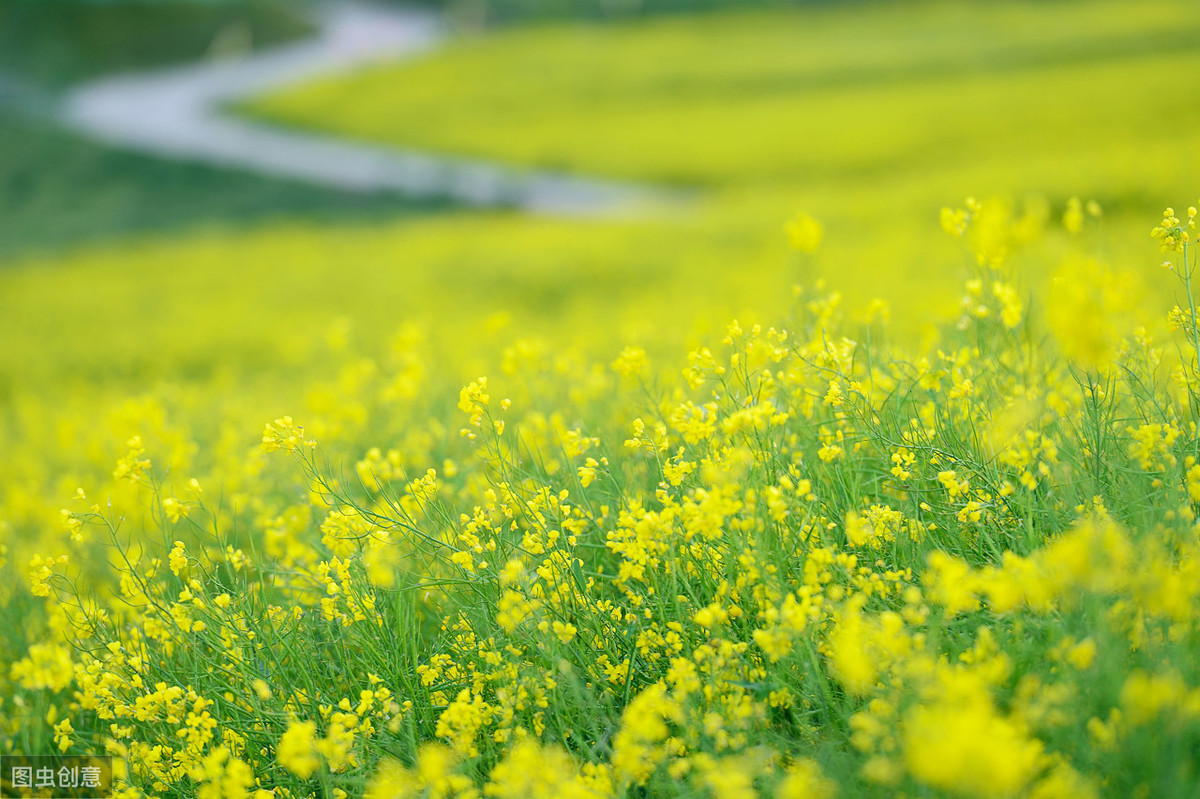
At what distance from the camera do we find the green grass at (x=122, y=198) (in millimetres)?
22766

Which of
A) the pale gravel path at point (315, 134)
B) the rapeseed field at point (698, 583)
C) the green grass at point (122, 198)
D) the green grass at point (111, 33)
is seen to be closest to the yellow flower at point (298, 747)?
the rapeseed field at point (698, 583)

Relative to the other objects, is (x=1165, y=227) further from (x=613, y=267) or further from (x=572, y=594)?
(x=613, y=267)

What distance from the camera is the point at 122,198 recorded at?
81.9ft

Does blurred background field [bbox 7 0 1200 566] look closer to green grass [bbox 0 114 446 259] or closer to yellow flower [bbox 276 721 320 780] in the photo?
green grass [bbox 0 114 446 259]

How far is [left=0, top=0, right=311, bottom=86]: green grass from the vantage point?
1247 inches

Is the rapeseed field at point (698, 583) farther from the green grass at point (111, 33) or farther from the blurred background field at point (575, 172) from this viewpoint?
the green grass at point (111, 33)

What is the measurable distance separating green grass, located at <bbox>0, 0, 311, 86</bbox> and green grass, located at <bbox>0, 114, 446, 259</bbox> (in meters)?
5.99

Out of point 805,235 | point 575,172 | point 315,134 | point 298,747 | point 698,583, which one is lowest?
point 298,747

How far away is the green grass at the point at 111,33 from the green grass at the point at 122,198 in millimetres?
5995

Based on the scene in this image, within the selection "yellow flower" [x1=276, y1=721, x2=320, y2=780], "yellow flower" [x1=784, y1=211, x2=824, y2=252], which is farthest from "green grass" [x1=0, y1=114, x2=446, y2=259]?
"yellow flower" [x1=276, y1=721, x2=320, y2=780]

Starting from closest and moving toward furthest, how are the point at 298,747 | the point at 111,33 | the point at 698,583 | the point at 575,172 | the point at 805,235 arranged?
the point at 298,747 < the point at 698,583 < the point at 805,235 < the point at 575,172 < the point at 111,33

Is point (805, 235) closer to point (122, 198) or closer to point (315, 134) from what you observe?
point (122, 198)

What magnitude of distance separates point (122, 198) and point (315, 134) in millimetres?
7700

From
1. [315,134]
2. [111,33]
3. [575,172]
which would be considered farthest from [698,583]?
[111,33]
